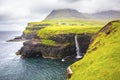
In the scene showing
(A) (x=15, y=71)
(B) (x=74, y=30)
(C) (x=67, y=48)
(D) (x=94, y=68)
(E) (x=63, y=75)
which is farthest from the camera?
(B) (x=74, y=30)

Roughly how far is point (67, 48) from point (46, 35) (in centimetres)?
2916

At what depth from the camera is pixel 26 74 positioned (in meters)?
92.5

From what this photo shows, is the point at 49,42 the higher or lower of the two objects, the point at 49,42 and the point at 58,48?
the higher

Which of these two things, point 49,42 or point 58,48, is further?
point 49,42

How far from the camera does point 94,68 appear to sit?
2018 inches

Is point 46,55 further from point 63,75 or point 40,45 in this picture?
point 63,75

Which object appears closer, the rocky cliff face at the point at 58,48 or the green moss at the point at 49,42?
the rocky cliff face at the point at 58,48

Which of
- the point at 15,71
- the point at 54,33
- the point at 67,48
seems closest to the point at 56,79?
the point at 15,71

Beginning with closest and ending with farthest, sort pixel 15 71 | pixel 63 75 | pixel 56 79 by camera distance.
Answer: pixel 56 79
pixel 63 75
pixel 15 71

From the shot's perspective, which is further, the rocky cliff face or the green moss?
the green moss

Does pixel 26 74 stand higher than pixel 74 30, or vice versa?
pixel 74 30

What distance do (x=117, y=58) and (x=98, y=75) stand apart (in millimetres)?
9710

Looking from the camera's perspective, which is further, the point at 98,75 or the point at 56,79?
the point at 56,79

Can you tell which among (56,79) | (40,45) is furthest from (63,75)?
(40,45)
